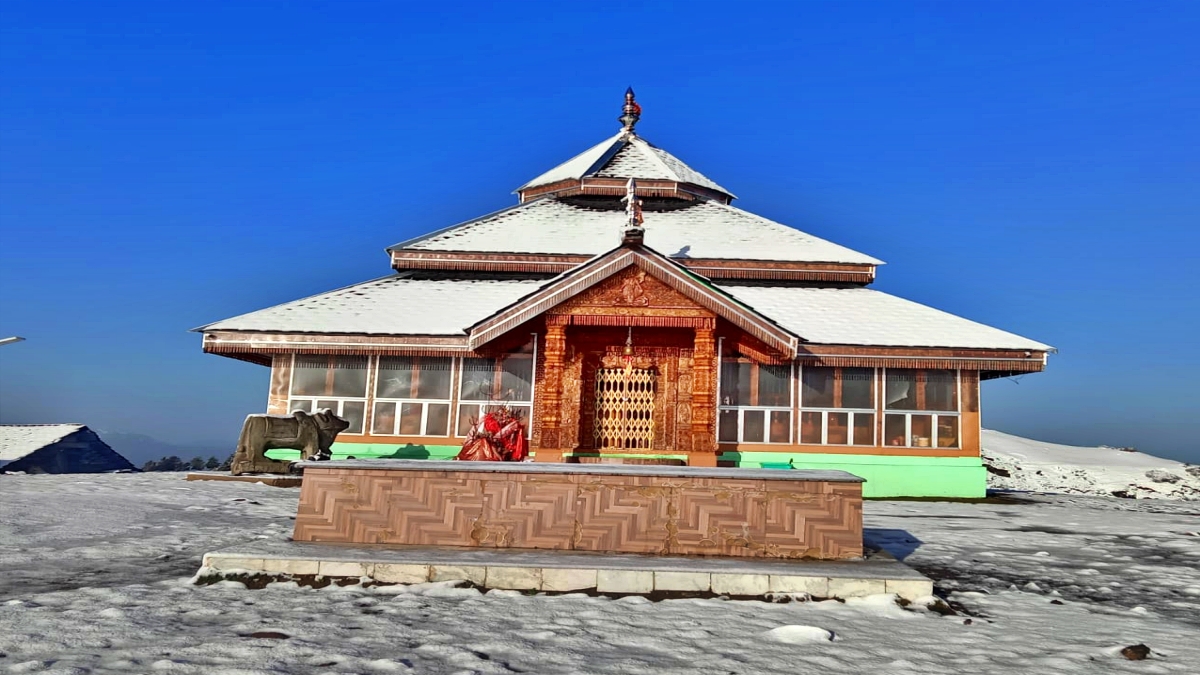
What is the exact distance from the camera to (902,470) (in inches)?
676

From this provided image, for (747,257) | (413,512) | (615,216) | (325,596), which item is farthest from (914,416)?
(325,596)

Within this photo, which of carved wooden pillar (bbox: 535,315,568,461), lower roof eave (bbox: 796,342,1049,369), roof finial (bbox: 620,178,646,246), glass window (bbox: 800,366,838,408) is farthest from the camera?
glass window (bbox: 800,366,838,408)

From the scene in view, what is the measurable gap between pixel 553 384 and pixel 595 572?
1037 cm

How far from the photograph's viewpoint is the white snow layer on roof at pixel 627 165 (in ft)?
82.7

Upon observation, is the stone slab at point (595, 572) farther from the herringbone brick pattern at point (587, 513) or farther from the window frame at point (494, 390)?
the window frame at point (494, 390)

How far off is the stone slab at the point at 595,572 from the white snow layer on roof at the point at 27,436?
25.7 metres

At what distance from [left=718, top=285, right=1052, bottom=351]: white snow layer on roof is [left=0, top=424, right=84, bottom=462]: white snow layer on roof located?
25069 millimetres

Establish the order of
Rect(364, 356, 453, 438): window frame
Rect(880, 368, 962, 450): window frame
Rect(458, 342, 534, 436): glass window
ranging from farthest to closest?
Rect(364, 356, 453, 438): window frame
Rect(458, 342, 534, 436): glass window
Rect(880, 368, 962, 450): window frame

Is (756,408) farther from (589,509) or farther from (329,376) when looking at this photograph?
(589,509)

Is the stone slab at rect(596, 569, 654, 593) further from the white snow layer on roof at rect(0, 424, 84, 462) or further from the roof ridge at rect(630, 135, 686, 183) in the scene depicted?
the white snow layer on roof at rect(0, 424, 84, 462)

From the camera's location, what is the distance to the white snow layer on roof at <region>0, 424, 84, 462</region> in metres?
26.3

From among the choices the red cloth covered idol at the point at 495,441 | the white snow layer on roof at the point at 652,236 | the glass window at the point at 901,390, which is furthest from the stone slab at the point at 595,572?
the white snow layer on roof at the point at 652,236

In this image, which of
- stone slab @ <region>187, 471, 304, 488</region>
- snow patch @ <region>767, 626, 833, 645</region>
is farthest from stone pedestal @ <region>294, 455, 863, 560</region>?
stone slab @ <region>187, 471, 304, 488</region>

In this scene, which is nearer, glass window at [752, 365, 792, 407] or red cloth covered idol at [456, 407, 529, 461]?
red cloth covered idol at [456, 407, 529, 461]
